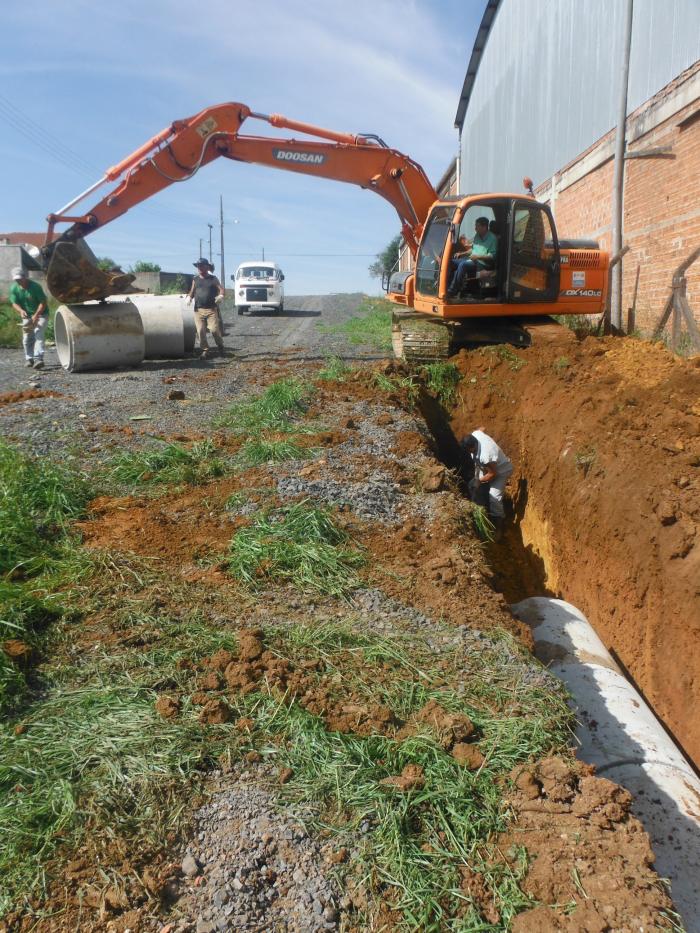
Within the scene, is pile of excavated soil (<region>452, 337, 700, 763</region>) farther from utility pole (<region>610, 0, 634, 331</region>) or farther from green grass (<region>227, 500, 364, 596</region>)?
utility pole (<region>610, 0, 634, 331</region>)

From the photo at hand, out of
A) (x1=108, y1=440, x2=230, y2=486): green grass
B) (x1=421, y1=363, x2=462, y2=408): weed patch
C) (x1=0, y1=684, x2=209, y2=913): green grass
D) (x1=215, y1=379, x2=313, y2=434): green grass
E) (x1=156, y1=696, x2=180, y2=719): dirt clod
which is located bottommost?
(x1=0, y1=684, x2=209, y2=913): green grass

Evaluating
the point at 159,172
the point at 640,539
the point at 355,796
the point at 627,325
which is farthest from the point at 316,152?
the point at 355,796

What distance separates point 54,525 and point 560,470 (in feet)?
16.4

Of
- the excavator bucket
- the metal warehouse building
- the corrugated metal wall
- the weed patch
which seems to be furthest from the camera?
the corrugated metal wall

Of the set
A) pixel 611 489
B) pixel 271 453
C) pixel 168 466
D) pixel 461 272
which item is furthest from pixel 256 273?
pixel 611 489

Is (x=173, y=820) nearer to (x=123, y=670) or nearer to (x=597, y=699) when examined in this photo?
(x=123, y=670)

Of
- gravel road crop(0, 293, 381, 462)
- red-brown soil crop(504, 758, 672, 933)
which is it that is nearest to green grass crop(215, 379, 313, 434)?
gravel road crop(0, 293, 381, 462)

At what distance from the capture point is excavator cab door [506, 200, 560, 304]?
30.3 feet

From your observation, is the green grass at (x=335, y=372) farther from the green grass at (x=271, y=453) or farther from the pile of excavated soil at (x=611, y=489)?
the green grass at (x=271, y=453)

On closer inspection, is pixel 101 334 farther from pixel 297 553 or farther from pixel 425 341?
pixel 297 553

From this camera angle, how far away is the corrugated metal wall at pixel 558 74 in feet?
34.1

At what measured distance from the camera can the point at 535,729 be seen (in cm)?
296

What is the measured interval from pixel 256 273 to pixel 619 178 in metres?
16.2

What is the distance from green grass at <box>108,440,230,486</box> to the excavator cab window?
16.4 feet
